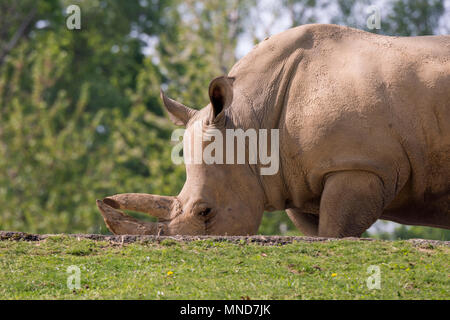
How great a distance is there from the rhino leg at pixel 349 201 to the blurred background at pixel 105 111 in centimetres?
1276

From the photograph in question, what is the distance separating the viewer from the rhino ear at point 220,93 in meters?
8.78

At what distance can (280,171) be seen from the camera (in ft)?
29.3

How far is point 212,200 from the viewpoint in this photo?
882cm

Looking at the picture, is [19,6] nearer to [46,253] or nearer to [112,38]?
[112,38]

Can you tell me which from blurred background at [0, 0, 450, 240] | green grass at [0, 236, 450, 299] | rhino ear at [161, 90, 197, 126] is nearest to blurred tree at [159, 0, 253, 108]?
blurred background at [0, 0, 450, 240]

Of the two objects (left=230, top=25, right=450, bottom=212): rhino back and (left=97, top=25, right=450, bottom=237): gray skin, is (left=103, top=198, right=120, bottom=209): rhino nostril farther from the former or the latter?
(left=230, top=25, right=450, bottom=212): rhino back

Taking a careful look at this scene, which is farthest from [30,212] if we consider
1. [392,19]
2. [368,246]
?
[368,246]

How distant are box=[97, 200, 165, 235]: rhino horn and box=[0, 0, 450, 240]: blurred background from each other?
504 inches

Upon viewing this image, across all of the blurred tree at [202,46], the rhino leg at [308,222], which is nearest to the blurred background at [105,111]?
the blurred tree at [202,46]

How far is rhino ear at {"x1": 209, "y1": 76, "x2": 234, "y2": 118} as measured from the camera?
878 centimetres

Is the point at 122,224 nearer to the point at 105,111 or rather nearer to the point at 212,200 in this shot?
the point at 212,200

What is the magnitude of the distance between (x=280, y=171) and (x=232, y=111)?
2.70 feet

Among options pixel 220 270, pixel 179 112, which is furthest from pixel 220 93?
pixel 220 270

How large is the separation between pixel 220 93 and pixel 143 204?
55.1 inches
